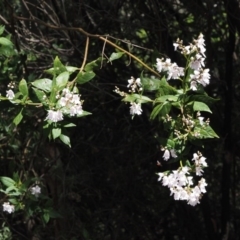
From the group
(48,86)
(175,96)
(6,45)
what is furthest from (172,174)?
(6,45)

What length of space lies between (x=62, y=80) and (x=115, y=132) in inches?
60.3

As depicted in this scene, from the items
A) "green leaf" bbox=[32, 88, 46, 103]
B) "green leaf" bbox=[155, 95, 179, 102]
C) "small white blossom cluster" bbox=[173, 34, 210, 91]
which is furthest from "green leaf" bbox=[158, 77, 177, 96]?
"green leaf" bbox=[32, 88, 46, 103]

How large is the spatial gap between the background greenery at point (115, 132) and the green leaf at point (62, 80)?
2.88ft

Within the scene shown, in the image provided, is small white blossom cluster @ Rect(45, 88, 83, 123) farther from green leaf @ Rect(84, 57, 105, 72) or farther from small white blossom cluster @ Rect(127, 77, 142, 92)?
green leaf @ Rect(84, 57, 105, 72)

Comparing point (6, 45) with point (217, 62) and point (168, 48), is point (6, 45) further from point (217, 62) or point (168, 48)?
point (217, 62)

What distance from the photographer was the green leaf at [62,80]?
2.72 metres

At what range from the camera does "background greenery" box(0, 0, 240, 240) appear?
12.7 ft

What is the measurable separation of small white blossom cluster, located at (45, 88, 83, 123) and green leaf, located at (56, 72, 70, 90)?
117 millimetres

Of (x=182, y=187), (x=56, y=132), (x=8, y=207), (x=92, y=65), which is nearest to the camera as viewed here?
(x=182, y=187)

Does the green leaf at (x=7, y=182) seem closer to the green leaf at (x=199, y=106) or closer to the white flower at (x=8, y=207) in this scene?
the white flower at (x=8, y=207)

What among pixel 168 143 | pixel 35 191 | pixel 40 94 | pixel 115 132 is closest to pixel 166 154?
pixel 168 143

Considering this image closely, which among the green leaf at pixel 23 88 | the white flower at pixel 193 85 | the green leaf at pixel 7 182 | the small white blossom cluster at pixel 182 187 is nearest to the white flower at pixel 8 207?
the green leaf at pixel 7 182

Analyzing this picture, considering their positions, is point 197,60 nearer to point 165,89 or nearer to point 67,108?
point 165,89

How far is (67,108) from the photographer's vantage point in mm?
2592
